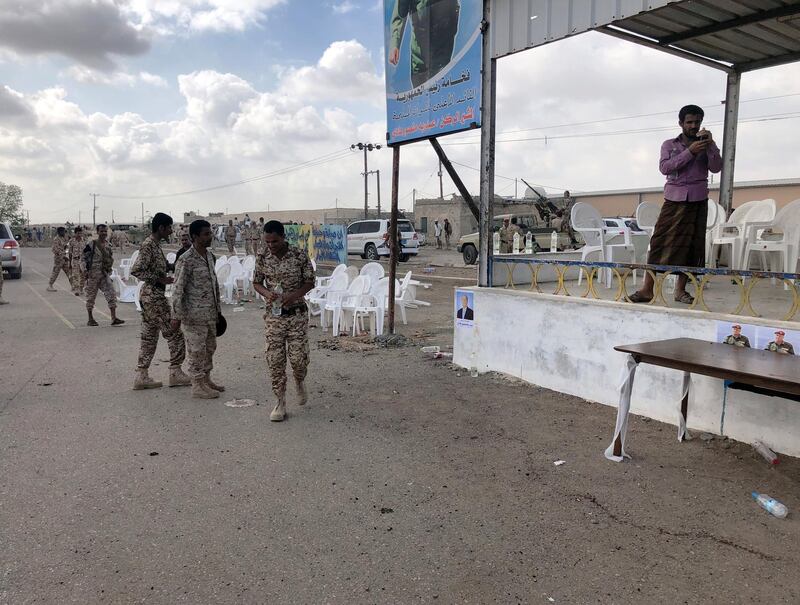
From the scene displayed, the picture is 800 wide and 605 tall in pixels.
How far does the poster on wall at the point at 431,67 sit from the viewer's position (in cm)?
602

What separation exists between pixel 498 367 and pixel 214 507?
3.53 metres

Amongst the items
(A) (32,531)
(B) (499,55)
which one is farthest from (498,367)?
(A) (32,531)

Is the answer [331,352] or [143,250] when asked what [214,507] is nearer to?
[143,250]

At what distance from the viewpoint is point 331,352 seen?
Answer: 7.67 m

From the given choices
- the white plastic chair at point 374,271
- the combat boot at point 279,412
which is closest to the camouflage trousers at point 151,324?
the combat boot at point 279,412

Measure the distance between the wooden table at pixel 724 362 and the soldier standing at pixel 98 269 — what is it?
9.06 metres

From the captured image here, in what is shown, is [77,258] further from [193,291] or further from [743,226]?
[743,226]

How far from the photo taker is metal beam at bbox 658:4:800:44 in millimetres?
5199

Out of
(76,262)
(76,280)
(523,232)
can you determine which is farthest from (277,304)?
(523,232)

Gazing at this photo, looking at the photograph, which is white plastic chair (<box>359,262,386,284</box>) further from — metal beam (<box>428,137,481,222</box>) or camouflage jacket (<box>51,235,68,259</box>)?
camouflage jacket (<box>51,235,68,259</box>)

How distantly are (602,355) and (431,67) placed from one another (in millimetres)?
3877

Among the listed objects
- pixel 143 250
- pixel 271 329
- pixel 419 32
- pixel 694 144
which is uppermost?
pixel 419 32

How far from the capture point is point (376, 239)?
76.6ft

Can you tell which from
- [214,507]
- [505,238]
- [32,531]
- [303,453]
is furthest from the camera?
[505,238]
